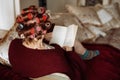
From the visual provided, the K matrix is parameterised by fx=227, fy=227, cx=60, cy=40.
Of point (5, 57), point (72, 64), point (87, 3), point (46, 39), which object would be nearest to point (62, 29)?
point (46, 39)

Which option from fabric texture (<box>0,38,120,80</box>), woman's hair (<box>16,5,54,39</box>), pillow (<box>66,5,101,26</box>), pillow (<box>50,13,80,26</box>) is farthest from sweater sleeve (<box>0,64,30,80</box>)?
pillow (<box>66,5,101,26</box>)

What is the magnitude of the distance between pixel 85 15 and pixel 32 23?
1.43 meters

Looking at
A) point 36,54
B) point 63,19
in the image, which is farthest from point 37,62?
point 63,19

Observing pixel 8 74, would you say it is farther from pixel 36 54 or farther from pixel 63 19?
pixel 63 19

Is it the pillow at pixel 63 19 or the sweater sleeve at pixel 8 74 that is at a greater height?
the pillow at pixel 63 19

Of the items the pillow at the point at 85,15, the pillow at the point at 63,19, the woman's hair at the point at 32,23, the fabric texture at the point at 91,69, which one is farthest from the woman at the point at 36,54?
the pillow at the point at 85,15

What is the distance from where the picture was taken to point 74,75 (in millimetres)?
1488

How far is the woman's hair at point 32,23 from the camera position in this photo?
133 cm

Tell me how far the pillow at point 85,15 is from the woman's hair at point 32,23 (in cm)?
125

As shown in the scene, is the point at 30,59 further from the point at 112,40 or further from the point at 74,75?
the point at 112,40

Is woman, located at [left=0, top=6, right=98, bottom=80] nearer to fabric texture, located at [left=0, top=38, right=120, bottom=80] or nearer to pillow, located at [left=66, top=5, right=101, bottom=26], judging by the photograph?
fabric texture, located at [left=0, top=38, right=120, bottom=80]

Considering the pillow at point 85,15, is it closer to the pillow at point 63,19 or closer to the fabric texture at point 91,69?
the pillow at point 63,19

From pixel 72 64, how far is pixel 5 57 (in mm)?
471

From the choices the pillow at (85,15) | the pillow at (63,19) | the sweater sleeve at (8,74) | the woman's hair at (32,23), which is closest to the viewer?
the woman's hair at (32,23)
